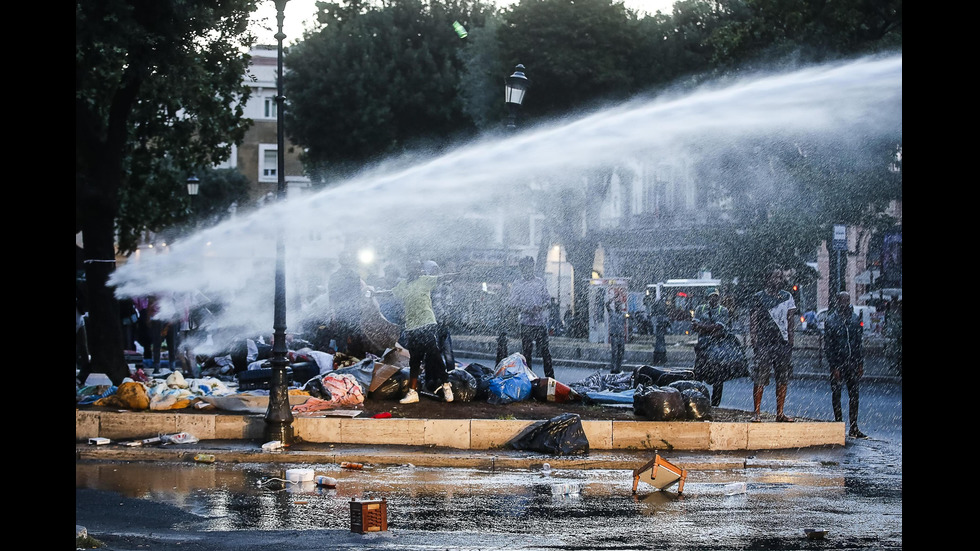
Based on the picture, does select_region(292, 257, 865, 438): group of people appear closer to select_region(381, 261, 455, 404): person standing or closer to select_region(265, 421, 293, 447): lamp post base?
select_region(381, 261, 455, 404): person standing

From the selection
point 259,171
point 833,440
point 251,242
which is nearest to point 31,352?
point 833,440

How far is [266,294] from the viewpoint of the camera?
2062 cm

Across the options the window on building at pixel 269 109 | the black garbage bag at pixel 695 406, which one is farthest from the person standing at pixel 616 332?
the window on building at pixel 269 109

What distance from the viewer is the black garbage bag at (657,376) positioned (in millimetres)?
13188

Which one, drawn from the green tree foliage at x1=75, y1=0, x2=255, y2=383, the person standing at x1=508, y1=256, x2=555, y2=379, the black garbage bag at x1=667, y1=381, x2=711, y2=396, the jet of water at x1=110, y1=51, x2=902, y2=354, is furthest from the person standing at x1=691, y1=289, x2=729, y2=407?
the green tree foliage at x1=75, y1=0, x2=255, y2=383

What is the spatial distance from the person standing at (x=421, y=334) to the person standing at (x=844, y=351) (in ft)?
14.4

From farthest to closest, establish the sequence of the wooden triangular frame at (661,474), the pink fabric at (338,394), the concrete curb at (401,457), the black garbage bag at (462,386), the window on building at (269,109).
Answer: the window on building at (269,109), the black garbage bag at (462,386), the pink fabric at (338,394), the concrete curb at (401,457), the wooden triangular frame at (661,474)

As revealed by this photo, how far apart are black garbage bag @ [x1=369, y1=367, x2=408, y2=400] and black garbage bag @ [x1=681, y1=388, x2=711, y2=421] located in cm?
314

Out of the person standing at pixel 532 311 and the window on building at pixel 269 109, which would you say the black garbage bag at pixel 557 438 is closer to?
the person standing at pixel 532 311

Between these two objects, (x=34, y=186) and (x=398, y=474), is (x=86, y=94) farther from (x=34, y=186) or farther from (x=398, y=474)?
(x=34, y=186)

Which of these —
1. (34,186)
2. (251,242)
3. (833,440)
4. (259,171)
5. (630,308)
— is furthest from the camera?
(259,171)

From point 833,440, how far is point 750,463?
180 cm

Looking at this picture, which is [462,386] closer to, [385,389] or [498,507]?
[385,389]

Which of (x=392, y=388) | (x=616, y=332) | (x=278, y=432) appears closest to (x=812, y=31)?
(x=616, y=332)
